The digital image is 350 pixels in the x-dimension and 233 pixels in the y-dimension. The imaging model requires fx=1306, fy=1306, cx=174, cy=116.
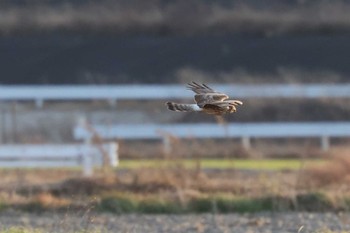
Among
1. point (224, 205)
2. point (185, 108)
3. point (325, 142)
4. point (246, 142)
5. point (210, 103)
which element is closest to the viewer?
point (185, 108)

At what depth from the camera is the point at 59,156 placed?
19625 millimetres

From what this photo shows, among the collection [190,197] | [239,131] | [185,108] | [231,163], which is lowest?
[190,197]

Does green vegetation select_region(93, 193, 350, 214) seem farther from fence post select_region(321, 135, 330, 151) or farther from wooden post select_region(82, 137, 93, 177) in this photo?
fence post select_region(321, 135, 330, 151)

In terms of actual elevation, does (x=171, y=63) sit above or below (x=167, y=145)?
above

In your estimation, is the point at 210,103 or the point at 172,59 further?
the point at 172,59

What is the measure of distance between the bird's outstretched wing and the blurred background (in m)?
10.1

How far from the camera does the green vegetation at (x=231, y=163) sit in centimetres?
1949

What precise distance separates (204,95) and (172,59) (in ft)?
89.2

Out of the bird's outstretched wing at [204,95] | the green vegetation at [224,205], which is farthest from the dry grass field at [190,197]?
the bird's outstretched wing at [204,95]

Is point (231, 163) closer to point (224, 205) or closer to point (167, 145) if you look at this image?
point (167, 145)

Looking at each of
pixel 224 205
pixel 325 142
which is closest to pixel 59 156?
pixel 224 205

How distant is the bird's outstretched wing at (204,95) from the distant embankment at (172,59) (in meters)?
24.0

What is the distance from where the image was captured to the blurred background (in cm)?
2498

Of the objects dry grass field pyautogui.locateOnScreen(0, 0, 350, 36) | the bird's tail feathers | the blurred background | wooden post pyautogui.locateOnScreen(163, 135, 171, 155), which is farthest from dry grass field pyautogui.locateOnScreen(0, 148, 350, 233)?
dry grass field pyautogui.locateOnScreen(0, 0, 350, 36)
